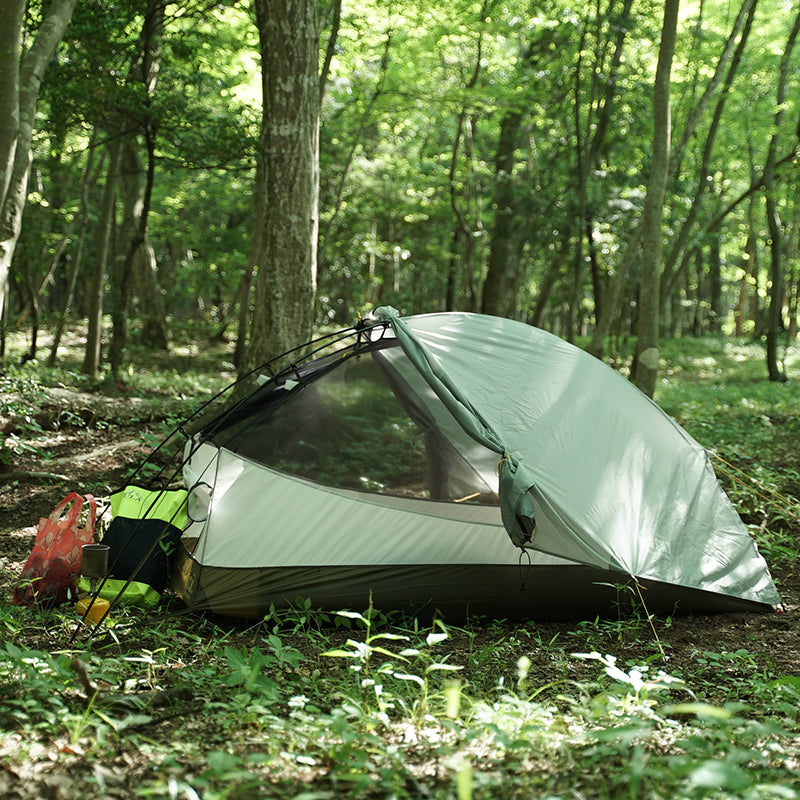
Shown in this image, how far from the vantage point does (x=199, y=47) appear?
855 centimetres

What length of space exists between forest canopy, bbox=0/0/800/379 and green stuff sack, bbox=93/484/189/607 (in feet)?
8.16

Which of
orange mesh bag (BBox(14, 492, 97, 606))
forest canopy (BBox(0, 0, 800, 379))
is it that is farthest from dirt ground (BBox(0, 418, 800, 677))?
forest canopy (BBox(0, 0, 800, 379))

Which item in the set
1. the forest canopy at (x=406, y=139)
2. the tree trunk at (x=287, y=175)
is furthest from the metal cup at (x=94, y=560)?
the forest canopy at (x=406, y=139)

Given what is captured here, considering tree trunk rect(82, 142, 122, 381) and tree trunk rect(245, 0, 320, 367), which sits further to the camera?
tree trunk rect(82, 142, 122, 381)

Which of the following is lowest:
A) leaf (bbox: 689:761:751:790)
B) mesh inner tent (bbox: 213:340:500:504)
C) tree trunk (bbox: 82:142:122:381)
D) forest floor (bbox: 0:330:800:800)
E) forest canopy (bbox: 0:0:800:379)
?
forest floor (bbox: 0:330:800:800)

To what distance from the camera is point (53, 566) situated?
374cm

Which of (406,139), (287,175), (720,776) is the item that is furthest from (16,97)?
(406,139)

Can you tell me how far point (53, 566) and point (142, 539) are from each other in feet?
1.48

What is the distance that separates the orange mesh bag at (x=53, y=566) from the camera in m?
3.70

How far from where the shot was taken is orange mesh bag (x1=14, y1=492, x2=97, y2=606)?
3697mm

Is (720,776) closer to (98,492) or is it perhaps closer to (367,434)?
(367,434)

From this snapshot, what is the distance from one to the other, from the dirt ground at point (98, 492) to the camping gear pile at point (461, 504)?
5.3 inches

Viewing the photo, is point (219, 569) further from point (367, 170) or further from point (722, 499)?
point (367, 170)

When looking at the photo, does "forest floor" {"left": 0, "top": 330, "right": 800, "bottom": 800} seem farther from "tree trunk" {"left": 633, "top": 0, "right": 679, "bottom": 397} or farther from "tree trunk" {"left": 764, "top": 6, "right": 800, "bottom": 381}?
"tree trunk" {"left": 764, "top": 6, "right": 800, "bottom": 381}
